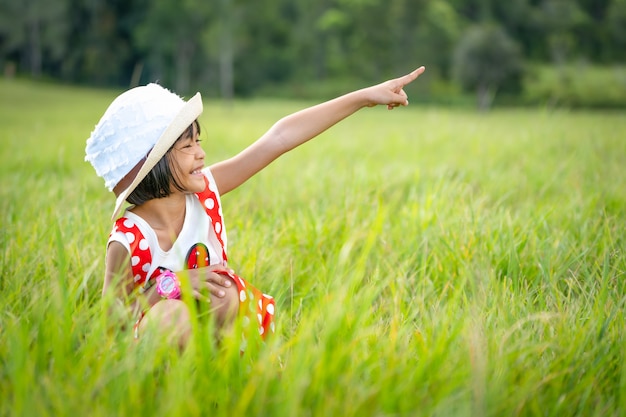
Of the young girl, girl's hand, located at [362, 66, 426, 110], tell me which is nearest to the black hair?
the young girl

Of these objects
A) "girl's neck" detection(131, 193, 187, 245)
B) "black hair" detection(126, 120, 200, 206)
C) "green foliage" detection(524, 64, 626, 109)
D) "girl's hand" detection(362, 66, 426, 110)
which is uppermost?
"girl's hand" detection(362, 66, 426, 110)

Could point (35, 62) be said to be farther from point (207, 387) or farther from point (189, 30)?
point (207, 387)

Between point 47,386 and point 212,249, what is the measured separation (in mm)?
645

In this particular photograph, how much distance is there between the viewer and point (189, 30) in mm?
28625

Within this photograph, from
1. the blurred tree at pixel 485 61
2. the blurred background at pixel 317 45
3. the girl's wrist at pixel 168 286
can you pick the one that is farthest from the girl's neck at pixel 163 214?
the blurred background at pixel 317 45

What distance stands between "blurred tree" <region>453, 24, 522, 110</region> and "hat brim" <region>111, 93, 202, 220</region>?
2163cm

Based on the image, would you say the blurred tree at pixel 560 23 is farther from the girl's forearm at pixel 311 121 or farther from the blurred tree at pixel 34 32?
the girl's forearm at pixel 311 121

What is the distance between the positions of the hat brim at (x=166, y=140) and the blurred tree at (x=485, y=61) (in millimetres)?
21629

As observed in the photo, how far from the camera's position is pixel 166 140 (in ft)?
4.39

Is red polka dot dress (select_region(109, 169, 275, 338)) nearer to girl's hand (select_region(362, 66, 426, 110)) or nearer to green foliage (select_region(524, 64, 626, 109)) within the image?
girl's hand (select_region(362, 66, 426, 110))

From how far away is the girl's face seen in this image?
55.2 inches

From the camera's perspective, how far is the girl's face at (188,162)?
1401 millimetres

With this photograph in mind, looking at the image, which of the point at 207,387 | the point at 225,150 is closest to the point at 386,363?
the point at 207,387

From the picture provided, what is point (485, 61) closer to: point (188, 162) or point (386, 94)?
point (386, 94)
